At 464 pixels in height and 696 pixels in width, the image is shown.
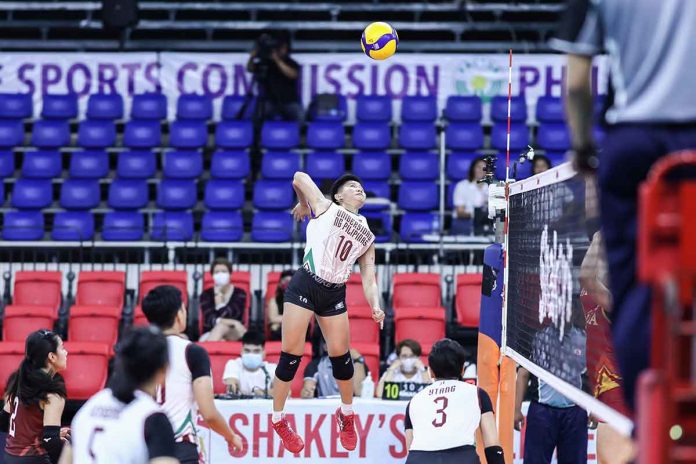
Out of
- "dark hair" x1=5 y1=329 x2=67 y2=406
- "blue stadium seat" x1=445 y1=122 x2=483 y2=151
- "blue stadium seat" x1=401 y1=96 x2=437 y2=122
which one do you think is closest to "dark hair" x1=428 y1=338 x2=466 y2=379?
"dark hair" x1=5 y1=329 x2=67 y2=406

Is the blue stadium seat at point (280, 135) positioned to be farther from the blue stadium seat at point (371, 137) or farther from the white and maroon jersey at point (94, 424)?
the white and maroon jersey at point (94, 424)

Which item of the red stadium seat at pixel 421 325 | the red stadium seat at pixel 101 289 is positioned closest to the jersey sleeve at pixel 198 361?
the red stadium seat at pixel 421 325

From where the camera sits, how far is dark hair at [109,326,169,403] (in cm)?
529

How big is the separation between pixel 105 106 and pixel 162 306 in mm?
12937

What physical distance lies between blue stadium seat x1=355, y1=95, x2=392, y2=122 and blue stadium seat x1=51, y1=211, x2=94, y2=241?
15.3 feet

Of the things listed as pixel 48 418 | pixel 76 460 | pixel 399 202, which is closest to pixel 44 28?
pixel 399 202

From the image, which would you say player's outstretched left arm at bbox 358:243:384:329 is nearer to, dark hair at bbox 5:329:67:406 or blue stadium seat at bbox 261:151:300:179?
dark hair at bbox 5:329:67:406

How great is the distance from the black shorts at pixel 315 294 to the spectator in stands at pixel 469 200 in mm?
Result: 6311

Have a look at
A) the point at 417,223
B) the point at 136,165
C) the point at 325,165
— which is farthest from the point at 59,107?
the point at 417,223

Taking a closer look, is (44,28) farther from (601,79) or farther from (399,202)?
(601,79)

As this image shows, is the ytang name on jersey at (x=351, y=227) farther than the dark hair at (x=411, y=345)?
No

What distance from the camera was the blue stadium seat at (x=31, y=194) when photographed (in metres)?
17.4

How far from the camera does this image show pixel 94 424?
524 centimetres

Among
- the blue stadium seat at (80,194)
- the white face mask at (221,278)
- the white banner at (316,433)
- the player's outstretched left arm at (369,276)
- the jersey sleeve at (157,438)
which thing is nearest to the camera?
the jersey sleeve at (157,438)
